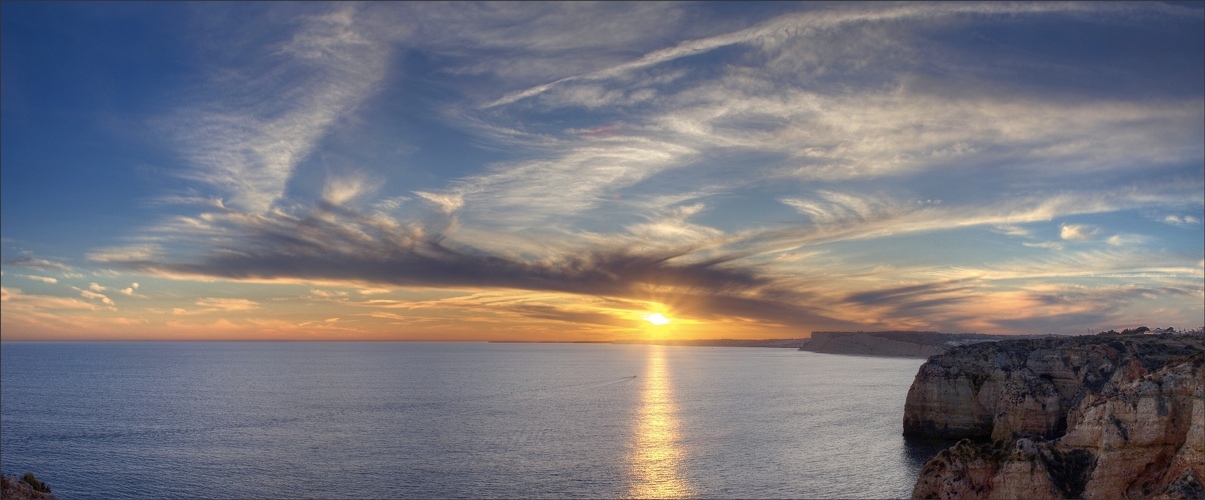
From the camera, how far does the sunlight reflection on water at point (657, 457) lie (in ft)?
203

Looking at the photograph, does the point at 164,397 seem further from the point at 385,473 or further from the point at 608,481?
the point at 608,481

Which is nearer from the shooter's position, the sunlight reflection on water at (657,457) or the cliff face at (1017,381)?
the sunlight reflection on water at (657,457)

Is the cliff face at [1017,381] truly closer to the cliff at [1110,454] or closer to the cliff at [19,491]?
the cliff at [1110,454]

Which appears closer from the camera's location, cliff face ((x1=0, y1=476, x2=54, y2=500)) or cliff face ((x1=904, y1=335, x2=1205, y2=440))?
cliff face ((x1=0, y1=476, x2=54, y2=500))

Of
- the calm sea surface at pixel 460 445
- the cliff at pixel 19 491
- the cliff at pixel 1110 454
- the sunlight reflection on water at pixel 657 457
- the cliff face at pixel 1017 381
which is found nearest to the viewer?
the cliff at pixel 19 491

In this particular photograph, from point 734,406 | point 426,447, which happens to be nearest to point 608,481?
point 426,447

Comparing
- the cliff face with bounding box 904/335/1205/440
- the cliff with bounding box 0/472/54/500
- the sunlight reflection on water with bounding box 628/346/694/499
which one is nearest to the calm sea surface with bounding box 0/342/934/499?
the sunlight reflection on water with bounding box 628/346/694/499

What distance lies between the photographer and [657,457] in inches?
3046

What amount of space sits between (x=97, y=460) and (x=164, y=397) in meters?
83.2

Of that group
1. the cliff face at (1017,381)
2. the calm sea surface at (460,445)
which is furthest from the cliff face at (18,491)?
the cliff face at (1017,381)

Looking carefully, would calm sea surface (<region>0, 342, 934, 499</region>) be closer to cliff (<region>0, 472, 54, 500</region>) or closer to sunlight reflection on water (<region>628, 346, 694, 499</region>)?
sunlight reflection on water (<region>628, 346, 694, 499</region>)

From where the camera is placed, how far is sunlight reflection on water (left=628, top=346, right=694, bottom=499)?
203ft

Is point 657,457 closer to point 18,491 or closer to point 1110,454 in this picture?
point 1110,454

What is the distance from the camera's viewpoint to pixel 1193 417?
33.9m
